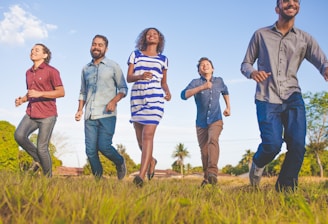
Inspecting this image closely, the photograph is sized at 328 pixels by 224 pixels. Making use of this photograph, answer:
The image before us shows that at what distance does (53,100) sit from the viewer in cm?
702

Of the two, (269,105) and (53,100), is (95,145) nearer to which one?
(53,100)

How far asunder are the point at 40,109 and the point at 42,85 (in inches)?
18.5

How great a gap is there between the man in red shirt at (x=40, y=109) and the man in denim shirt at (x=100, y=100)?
0.49m

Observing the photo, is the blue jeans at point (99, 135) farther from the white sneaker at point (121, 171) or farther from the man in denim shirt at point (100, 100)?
the white sneaker at point (121, 171)

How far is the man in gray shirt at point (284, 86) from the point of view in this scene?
206 inches

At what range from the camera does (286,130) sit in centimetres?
535

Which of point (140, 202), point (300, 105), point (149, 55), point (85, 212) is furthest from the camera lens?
point (149, 55)

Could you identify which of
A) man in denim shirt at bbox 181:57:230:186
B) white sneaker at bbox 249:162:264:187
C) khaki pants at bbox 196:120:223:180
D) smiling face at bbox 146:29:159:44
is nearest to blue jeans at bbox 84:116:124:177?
smiling face at bbox 146:29:159:44

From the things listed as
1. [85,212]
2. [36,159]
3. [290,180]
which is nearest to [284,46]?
[290,180]

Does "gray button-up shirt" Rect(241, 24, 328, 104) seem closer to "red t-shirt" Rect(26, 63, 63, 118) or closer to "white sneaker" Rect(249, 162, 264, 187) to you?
"white sneaker" Rect(249, 162, 264, 187)

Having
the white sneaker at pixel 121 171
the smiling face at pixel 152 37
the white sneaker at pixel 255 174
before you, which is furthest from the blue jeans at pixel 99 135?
the white sneaker at pixel 255 174

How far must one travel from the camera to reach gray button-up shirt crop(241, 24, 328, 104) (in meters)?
5.28

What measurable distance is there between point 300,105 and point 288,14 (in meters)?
1.22

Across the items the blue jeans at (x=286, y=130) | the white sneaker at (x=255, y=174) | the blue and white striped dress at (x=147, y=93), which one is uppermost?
the blue and white striped dress at (x=147, y=93)
